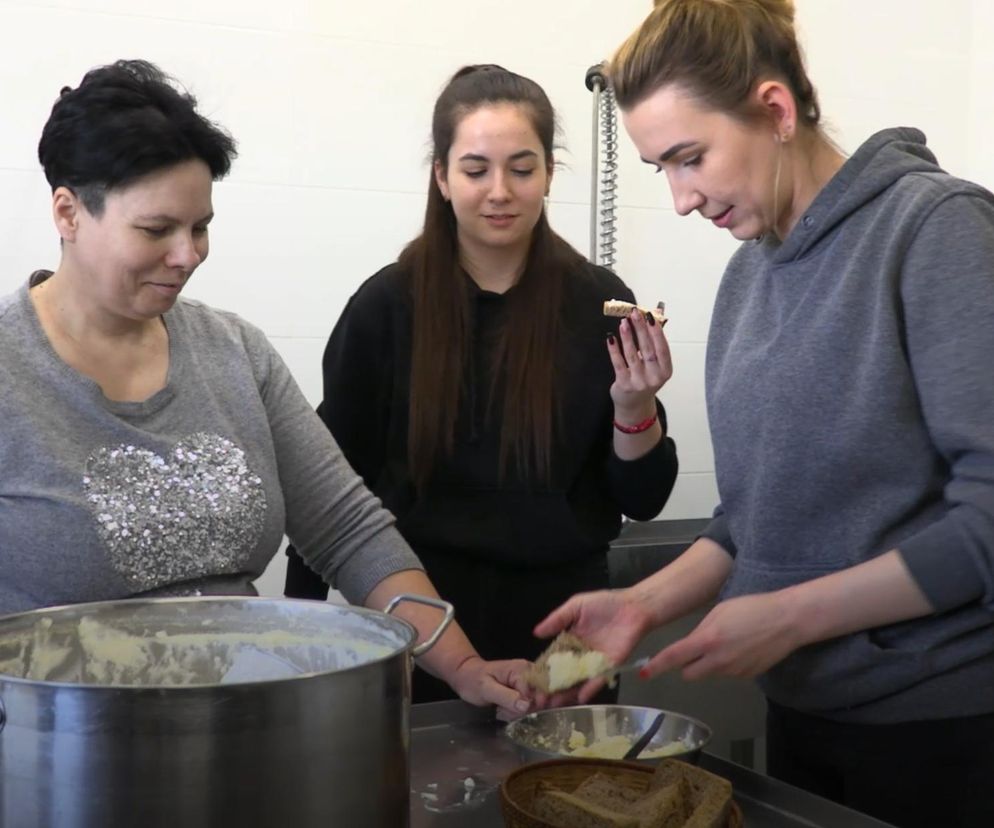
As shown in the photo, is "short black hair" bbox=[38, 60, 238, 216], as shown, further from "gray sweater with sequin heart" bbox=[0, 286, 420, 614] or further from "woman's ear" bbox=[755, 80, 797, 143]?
"woman's ear" bbox=[755, 80, 797, 143]

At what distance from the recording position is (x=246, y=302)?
2432 millimetres

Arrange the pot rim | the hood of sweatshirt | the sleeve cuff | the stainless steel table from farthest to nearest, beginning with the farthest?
the hood of sweatshirt
the sleeve cuff
the stainless steel table
the pot rim

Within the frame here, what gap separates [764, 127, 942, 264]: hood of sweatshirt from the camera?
48.6 inches

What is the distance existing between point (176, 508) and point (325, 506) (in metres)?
0.22

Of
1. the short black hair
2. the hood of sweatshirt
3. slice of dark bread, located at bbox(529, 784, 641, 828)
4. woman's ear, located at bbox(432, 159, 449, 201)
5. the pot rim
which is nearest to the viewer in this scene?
the pot rim

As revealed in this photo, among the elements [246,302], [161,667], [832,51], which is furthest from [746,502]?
[832,51]

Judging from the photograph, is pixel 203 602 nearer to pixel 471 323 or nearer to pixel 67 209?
pixel 67 209

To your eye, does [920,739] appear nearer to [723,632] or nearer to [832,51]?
[723,632]

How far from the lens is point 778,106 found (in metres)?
1.28

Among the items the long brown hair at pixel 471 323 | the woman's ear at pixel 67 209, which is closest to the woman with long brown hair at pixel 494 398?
the long brown hair at pixel 471 323

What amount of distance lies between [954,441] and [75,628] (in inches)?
30.2

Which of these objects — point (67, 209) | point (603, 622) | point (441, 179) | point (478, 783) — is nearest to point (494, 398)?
point (441, 179)

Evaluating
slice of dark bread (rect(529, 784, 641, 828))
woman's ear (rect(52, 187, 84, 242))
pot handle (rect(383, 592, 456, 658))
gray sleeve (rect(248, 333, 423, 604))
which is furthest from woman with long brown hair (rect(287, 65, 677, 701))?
slice of dark bread (rect(529, 784, 641, 828))

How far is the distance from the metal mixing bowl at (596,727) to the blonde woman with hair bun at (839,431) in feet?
0.19
